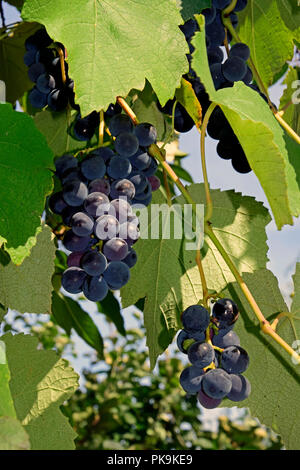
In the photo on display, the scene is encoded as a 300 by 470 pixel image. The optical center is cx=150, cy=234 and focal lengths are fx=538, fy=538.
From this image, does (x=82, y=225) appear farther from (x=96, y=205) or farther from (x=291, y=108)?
(x=291, y=108)

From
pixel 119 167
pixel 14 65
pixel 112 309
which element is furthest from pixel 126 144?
pixel 112 309

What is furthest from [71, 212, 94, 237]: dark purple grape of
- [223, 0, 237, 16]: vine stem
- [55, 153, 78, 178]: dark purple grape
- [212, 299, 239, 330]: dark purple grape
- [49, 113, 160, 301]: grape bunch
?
[223, 0, 237, 16]: vine stem

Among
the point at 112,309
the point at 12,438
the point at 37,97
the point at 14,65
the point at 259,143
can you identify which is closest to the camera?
the point at 12,438

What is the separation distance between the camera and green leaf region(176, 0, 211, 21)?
0.99 meters

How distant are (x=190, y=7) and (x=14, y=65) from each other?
A: 0.62 meters

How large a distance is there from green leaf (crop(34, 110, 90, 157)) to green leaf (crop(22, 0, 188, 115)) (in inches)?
15.7

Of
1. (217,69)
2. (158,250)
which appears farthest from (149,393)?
(217,69)

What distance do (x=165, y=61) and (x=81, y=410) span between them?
3.68 m

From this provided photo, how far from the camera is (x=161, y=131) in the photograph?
125 cm

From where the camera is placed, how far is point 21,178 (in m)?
0.90

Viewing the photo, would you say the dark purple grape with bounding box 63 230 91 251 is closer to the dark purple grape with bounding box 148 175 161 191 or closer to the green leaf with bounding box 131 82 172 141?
the dark purple grape with bounding box 148 175 161 191

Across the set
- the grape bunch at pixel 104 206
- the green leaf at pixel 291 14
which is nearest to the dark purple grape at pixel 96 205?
the grape bunch at pixel 104 206

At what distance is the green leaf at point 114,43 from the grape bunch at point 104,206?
136mm

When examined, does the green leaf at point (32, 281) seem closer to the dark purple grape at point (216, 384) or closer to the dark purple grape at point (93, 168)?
the dark purple grape at point (93, 168)
